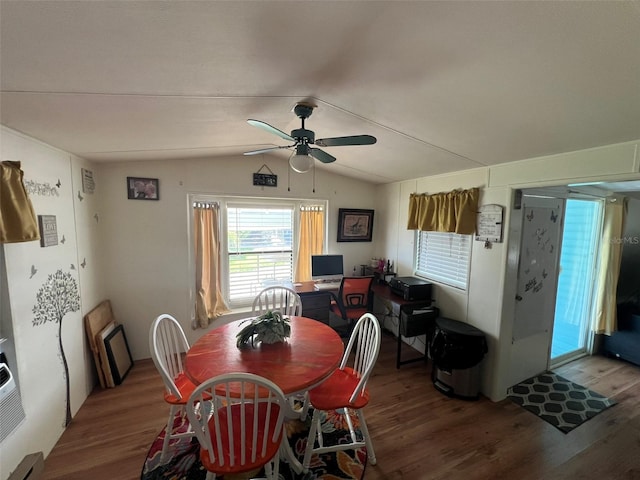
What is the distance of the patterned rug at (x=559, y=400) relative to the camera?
227 centimetres

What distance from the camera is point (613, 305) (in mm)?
3148

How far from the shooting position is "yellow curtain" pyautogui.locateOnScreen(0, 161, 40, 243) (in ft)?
4.68

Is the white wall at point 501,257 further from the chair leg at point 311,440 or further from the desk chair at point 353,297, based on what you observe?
the chair leg at point 311,440

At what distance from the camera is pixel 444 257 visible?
308 centimetres

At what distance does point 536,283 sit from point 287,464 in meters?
2.78

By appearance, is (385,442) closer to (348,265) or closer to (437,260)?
(437,260)

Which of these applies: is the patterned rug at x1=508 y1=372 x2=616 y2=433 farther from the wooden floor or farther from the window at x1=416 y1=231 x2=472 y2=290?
the window at x1=416 y1=231 x2=472 y2=290

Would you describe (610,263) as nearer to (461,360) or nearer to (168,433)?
(461,360)

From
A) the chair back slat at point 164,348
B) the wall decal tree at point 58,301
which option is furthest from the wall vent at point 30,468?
the chair back slat at point 164,348

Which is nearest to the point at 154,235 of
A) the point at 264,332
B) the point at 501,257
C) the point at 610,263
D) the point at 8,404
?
the point at 8,404

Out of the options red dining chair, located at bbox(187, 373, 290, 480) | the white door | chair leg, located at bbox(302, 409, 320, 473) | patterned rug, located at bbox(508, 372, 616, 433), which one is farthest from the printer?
red dining chair, located at bbox(187, 373, 290, 480)

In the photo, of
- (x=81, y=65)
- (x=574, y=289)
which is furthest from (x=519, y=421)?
(x=81, y=65)

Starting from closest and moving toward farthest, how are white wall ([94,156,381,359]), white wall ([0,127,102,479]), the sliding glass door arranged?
1. white wall ([0,127,102,479])
2. white wall ([94,156,381,359])
3. the sliding glass door

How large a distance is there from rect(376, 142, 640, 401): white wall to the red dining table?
1587 mm
